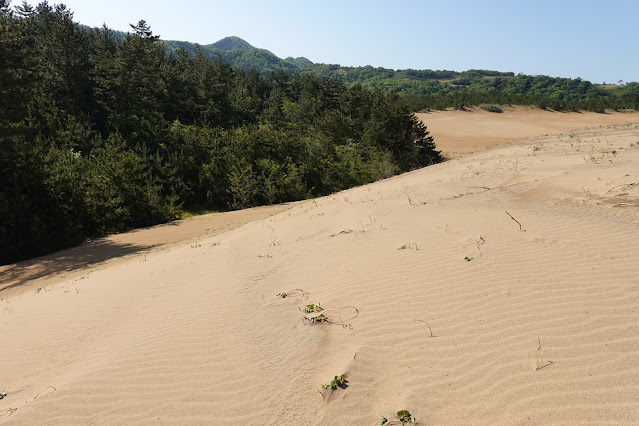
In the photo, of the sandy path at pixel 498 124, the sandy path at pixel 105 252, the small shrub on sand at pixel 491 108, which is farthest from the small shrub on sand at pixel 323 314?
the small shrub on sand at pixel 491 108

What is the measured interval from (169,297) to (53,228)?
11622 millimetres

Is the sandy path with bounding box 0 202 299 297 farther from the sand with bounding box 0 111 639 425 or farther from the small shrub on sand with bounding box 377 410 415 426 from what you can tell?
the small shrub on sand with bounding box 377 410 415 426

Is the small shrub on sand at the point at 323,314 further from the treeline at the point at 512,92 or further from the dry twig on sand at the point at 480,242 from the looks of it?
the treeline at the point at 512,92

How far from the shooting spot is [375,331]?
14.1 ft

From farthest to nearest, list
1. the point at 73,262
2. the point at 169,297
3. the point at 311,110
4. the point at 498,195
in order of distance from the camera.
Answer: the point at 311,110 → the point at 73,262 → the point at 498,195 → the point at 169,297

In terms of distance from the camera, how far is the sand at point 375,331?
3.24 metres

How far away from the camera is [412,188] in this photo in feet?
40.4

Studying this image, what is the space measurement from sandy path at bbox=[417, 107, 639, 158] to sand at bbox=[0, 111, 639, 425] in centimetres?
3560

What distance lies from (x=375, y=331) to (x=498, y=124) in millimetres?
61622

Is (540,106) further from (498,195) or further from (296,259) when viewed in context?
(296,259)

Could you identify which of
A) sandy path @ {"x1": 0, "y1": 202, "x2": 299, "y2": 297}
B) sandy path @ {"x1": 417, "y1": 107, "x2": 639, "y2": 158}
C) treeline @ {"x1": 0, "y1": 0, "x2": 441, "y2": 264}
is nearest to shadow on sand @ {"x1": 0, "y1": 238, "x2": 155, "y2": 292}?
sandy path @ {"x1": 0, "y1": 202, "x2": 299, "y2": 297}

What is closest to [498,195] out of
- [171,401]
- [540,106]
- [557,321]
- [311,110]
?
[557,321]

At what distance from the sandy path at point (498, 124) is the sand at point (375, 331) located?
35.6 metres

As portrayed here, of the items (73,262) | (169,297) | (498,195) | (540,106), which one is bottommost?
(73,262)
